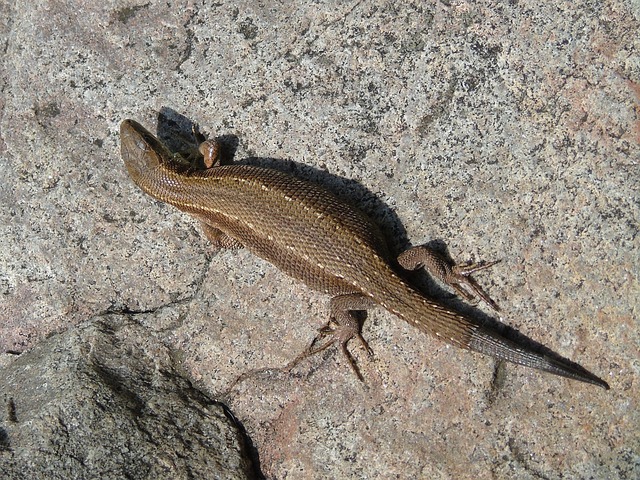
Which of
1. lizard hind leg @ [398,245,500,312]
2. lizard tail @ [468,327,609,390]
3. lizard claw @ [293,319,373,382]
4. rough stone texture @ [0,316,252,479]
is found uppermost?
lizard hind leg @ [398,245,500,312]

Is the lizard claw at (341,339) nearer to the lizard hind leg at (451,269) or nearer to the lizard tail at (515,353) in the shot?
the lizard hind leg at (451,269)

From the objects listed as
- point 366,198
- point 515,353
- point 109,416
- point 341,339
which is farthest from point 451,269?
point 109,416

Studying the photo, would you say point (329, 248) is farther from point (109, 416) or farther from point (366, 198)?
point (109, 416)

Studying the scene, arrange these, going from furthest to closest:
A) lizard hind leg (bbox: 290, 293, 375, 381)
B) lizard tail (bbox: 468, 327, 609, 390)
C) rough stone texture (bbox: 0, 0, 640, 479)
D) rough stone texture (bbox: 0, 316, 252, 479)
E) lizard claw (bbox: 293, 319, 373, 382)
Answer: lizard claw (bbox: 293, 319, 373, 382) → lizard hind leg (bbox: 290, 293, 375, 381) → rough stone texture (bbox: 0, 0, 640, 479) → rough stone texture (bbox: 0, 316, 252, 479) → lizard tail (bbox: 468, 327, 609, 390)

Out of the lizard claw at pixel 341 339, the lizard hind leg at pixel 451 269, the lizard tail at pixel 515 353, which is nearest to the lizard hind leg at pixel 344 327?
the lizard claw at pixel 341 339

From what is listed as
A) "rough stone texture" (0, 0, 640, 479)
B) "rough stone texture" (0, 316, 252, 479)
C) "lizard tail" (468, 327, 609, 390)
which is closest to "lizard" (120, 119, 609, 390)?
"lizard tail" (468, 327, 609, 390)

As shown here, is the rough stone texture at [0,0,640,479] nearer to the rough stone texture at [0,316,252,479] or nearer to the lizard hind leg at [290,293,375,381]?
the lizard hind leg at [290,293,375,381]
